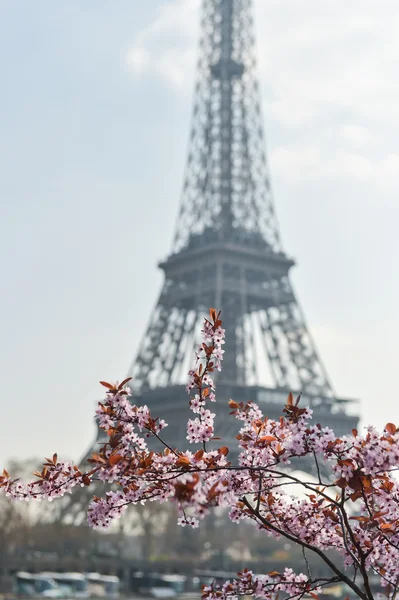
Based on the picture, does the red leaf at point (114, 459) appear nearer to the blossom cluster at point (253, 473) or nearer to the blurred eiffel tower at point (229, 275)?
the blossom cluster at point (253, 473)

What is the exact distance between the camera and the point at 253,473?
761cm

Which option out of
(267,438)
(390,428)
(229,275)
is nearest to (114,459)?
(267,438)

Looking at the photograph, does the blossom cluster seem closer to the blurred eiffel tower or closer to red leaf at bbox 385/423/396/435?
red leaf at bbox 385/423/396/435

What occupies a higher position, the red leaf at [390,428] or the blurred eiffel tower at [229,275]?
the blurred eiffel tower at [229,275]

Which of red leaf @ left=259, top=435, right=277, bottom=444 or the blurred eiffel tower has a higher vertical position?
the blurred eiffel tower

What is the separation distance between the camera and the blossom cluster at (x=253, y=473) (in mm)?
6699

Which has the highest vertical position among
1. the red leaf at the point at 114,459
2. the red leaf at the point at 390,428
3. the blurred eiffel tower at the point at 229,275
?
the blurred eiffel tower at the point at 229,275

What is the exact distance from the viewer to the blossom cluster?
670 centimetres

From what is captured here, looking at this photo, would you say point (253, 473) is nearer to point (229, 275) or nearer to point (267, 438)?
point (267, 438)

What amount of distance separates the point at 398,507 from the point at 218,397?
63544 mm

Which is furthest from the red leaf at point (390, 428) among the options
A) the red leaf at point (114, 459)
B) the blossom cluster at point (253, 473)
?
the red leaf at point (114, 459)

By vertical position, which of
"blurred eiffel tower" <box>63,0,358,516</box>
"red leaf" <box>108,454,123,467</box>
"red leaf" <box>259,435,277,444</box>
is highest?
"blurred eiffel tower" <box>63,0,358,516</box>

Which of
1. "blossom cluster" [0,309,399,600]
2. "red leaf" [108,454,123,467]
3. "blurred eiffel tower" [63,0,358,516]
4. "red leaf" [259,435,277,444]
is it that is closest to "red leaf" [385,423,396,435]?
"blossom cluster" [0,309,399,600]

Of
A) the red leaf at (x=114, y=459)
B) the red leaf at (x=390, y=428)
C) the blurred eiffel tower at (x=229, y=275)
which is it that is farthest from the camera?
the blurred eiffel tower at (x=229, y=275)
